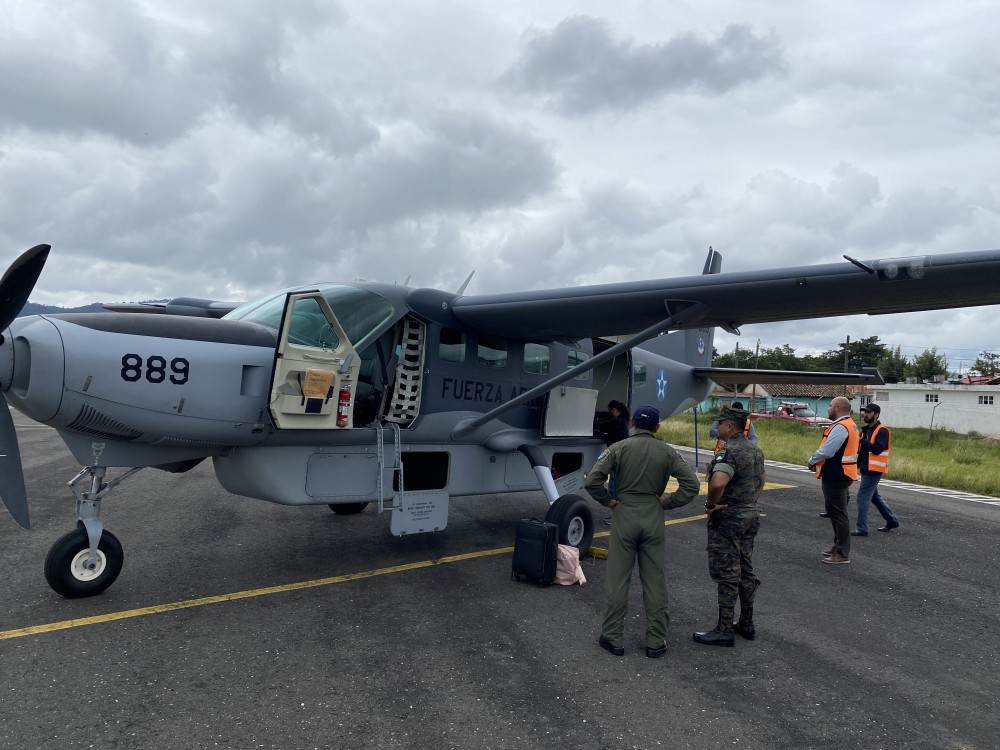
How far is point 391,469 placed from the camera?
6.70m

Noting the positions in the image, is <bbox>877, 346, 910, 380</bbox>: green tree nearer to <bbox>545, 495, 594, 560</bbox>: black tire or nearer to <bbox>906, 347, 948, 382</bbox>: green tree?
<bbox>906, 347, 948, 382</bbox>: green tree

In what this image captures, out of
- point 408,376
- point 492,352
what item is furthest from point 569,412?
point 408,376

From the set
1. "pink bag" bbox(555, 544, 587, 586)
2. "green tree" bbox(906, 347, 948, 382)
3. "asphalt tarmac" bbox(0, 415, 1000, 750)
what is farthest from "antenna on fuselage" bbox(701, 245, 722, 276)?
"green tree" bbox(906, 347, 948, 382)

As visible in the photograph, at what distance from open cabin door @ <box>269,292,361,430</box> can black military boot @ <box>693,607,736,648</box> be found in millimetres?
3424

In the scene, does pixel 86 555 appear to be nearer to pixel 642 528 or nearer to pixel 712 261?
pixel 642 528

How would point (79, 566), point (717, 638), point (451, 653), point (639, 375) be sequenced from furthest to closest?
point (639, 375) → point (79, 566) → point (717, 638) → point (451, 653)

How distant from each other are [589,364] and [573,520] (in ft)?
5.47

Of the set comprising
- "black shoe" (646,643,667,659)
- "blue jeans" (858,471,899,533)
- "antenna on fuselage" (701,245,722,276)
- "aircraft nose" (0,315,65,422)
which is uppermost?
"antenna on fuselage" (701,245,722,276)

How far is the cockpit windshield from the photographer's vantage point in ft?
20.8

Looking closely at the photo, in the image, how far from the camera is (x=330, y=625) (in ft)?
16.5

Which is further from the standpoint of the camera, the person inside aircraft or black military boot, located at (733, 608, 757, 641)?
the person inside aircraft

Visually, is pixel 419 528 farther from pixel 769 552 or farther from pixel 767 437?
pixel 767 437

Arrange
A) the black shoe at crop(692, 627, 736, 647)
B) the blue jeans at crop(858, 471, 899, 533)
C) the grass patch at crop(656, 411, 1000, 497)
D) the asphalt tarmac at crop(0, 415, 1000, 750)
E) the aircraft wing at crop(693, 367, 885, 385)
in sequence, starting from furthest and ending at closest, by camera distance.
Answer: the grass patch at crop(656, 411, 1000, 497), the aircraft wing at crop(693, 367, 885, 385), the blue jeans at crop(858, 471, 899, 533), the black shoe at crop(692, 627, 736, 647), the asphalt tarmac at crop(0, 415, 1000, 750)

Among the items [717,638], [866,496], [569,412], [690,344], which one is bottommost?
[717,638]
